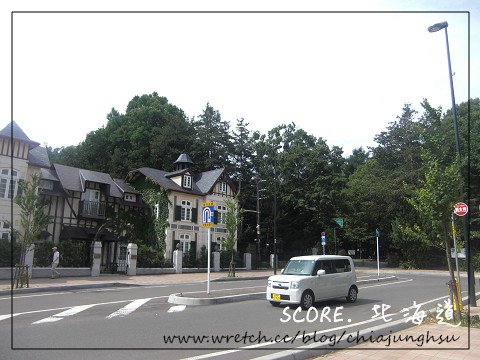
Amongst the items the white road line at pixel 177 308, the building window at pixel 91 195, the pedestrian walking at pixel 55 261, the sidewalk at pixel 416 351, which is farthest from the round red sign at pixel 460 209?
the building window at pixel 91 195

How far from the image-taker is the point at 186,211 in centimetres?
3903

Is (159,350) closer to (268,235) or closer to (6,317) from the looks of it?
(6,317)

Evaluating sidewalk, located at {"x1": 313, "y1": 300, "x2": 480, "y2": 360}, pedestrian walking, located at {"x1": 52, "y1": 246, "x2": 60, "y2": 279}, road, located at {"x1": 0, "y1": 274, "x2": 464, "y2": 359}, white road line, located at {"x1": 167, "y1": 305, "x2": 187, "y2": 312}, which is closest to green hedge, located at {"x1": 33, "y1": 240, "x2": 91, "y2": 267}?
pedestrian walking, located at {"x1": 52, "y1": 246, "x2": 60, "y2": 279}

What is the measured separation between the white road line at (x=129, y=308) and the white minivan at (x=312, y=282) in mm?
Answer: 4416

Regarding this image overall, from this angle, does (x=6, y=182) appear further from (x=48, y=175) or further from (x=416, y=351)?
(x=416, y=351)

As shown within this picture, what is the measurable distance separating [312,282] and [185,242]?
26.2m

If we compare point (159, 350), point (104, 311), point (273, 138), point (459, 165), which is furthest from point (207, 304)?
point (273, 138)

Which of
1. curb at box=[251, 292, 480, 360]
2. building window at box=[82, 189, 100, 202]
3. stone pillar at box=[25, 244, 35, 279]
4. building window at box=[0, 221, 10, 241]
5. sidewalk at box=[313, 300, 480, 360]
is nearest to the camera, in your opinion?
curb at box=[251, 292, 480, 360]

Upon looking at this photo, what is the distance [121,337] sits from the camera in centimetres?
848

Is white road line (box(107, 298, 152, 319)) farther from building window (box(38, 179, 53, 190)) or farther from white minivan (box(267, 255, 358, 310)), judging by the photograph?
building window (box(38, 179, 53, 190))

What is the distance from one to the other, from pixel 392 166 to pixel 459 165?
4762cm

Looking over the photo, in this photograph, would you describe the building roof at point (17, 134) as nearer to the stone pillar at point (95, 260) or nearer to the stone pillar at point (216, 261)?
the stone pillar at point (95, 260)

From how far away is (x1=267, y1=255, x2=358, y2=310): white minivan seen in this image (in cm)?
1304

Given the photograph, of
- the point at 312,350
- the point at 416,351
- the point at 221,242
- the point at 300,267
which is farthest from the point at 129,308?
the point at 221,242
